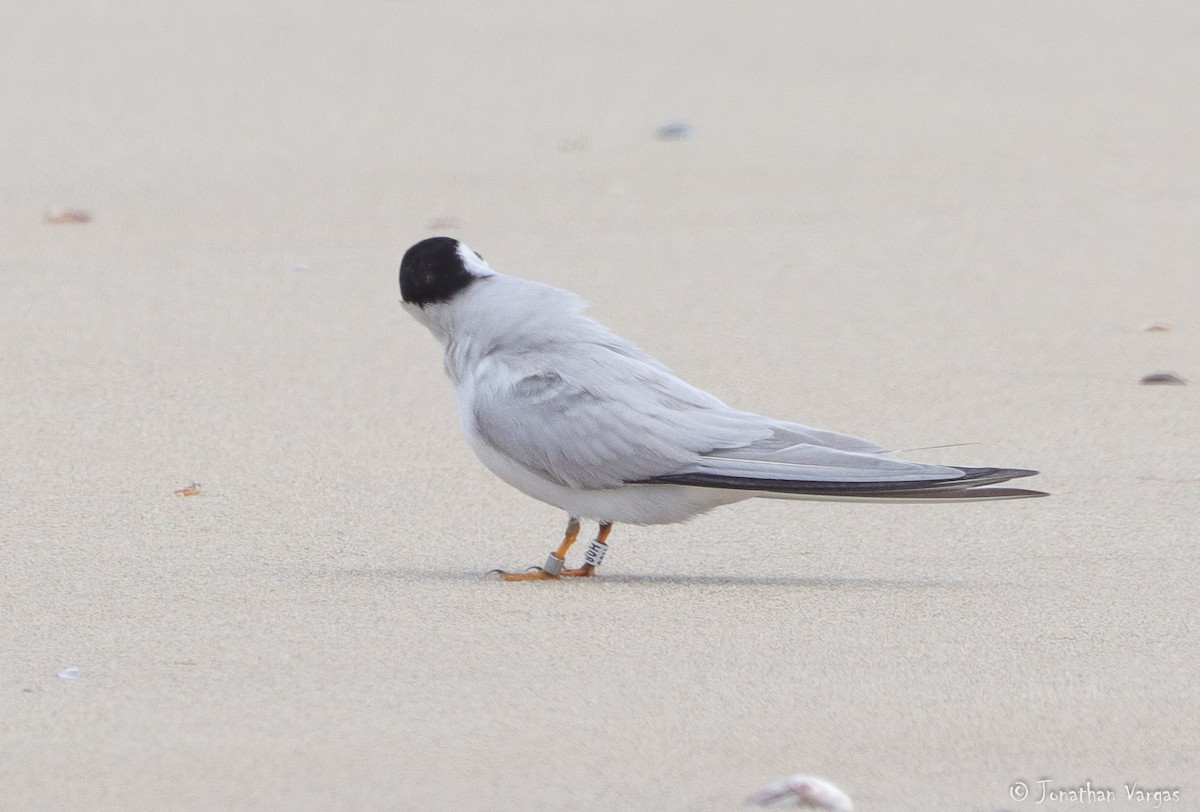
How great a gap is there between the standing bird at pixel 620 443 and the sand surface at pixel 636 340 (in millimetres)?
189

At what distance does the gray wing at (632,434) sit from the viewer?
12.4 feet

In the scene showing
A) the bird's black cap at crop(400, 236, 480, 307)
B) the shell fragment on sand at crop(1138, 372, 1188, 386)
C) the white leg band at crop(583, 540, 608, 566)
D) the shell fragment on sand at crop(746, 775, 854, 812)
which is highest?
the bird's black cap at crop(400, 236, 480, 307)

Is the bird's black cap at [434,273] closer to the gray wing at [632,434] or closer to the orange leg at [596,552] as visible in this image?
the gray wing at [632,434]

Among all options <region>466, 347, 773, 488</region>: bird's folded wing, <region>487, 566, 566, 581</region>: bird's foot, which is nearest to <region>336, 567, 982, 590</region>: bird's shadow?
<region>487, 566, 566, 581</region>: bird's foot

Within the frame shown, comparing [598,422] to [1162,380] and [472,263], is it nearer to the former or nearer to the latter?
[472,263]

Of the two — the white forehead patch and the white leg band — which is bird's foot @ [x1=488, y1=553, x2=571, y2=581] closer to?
the white leg band

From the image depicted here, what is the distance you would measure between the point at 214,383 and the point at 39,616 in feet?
6.49

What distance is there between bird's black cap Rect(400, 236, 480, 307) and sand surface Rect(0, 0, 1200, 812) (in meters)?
0.55

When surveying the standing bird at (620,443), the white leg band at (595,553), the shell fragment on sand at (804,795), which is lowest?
the shell fragment on sand at (804,795)

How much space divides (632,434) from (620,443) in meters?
0.03

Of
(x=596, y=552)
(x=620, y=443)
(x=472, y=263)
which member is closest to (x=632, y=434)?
(x=620, y=443)

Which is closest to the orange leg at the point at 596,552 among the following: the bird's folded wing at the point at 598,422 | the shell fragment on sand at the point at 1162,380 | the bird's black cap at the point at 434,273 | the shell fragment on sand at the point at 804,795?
the bird's folded wing at the point at 598,422

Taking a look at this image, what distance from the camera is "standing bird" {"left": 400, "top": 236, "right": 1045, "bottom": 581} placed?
3750mm

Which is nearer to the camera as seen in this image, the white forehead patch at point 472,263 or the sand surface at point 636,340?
the sand surface at point 636,340
